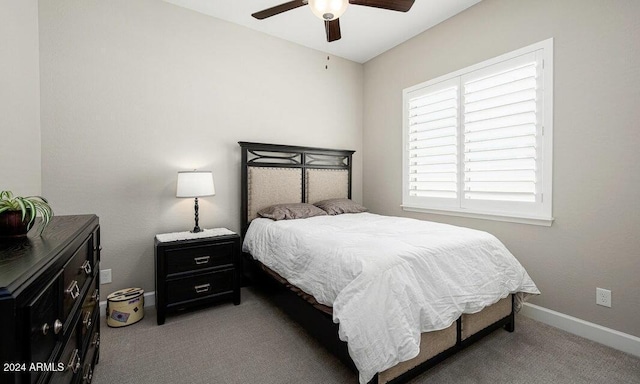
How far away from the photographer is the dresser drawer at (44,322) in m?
0.73

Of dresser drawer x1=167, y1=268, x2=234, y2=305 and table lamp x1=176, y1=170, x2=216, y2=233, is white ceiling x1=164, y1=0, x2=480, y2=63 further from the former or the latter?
dresser drawer x1=167, y1=268, x2=234, y2=305

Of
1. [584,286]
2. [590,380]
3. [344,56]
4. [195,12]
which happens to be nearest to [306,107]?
[344,56]

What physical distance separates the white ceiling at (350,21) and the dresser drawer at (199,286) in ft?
8.82

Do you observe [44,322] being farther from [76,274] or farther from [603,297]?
[603,297]

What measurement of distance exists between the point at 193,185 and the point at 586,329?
348 centimetres

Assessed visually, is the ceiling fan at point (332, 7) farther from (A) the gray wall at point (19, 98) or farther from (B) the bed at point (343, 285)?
(A) the gray wall at point (19, 98)

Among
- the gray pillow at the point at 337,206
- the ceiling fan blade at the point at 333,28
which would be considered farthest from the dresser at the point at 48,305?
the gray pillow at the point at 337,206

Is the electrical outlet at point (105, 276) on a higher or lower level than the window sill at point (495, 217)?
lower

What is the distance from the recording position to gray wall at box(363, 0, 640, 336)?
204 centimetres

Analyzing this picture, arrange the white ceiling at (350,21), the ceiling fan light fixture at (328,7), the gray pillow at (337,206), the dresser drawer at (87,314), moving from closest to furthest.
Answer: the dresser drawer at (87,314) → the ceiling fan light fixture at (328,7) → the white ceiling at (350,21) → the gray pillow at (337,206)

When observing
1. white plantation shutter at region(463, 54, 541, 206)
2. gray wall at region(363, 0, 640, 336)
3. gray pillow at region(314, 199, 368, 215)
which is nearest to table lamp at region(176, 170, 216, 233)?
gray pillow at region(314, 199, 368, 215)

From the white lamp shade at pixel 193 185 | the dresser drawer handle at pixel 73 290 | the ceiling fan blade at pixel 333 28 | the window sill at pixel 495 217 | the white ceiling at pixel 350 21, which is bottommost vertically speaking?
the dresser drawer handle at pixel 73 290

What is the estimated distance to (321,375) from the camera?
1.78 meters

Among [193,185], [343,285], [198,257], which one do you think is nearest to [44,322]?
[343,285]
